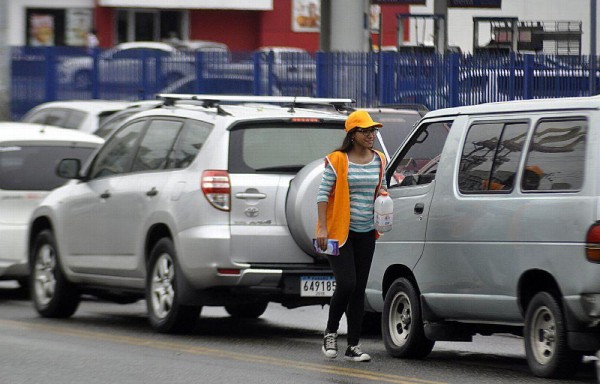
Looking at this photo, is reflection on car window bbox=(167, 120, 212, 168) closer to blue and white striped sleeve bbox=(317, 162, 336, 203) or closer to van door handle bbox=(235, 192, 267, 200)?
van door handle bbox=(235, 192, 267, 200)

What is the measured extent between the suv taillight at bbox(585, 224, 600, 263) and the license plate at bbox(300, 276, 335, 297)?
327cm

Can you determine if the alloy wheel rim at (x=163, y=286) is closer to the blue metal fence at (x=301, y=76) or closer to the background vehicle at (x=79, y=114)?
the blue metal fence at (x=301, y=76)

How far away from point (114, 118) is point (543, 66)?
816cm

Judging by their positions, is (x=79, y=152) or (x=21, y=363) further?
(x=79, y=152)

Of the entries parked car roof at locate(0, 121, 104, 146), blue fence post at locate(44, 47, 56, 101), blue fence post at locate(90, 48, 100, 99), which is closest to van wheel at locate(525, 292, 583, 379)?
parked car roof at locate(0, 121, 104, 146)

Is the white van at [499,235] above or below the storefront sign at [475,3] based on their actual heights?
below

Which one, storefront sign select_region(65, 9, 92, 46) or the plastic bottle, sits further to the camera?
storefront sign select_region(65, 9, 92, 46)

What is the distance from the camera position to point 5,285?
57.7 feet

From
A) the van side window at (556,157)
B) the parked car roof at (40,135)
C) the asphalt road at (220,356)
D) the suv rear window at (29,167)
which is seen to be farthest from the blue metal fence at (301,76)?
the van side window at (556,157)

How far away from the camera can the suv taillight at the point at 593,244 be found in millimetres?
8914

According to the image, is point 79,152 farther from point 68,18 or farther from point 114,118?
point 68,18

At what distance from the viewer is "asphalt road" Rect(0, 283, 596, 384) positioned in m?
9.66

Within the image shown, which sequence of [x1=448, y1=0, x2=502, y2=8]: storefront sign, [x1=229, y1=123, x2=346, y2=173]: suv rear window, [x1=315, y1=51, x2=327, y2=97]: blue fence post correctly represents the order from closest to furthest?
[x1=229, y1=123, x2=346, y2=173]: suv rear window
[x1=315, y1=51, x2=327, y2=97]: blue fence post
[x1=448, y1=0, x2=502, y2=8]: storefront sign

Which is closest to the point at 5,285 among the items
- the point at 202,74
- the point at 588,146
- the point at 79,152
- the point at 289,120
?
the point at 79,152
